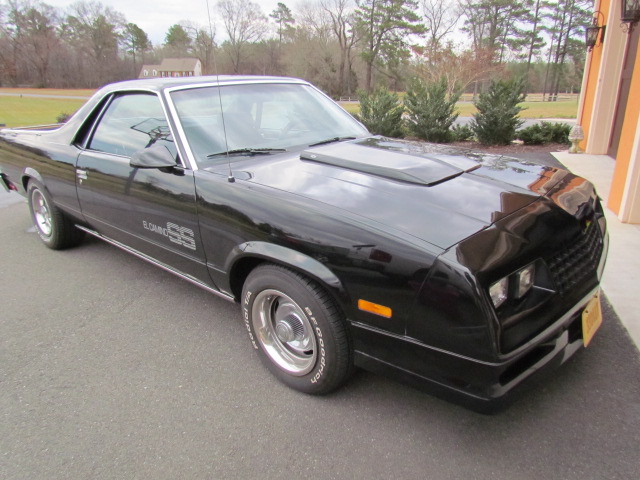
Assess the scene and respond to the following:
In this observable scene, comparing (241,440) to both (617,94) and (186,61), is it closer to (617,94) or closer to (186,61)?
(617,94)

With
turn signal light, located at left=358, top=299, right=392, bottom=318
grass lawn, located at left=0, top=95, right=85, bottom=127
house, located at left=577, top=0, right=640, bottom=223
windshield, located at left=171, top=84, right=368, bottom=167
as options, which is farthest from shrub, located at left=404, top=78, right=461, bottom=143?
grass lawn, located at left=0, top=95, right=85, bottom=127

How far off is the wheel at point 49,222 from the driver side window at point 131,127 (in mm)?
1042

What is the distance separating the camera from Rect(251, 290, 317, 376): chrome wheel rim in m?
2.28

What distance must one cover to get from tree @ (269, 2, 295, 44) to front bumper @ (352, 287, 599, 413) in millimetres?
59928

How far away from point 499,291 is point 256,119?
2100 mm

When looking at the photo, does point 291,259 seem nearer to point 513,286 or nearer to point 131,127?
point 513,286

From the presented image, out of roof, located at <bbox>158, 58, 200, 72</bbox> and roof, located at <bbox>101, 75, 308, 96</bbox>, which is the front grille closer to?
roof, located at <bbox>101, 75, 308, 96</bbox>

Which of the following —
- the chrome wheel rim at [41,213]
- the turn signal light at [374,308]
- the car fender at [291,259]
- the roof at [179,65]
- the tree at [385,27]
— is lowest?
the chrome wheel rim at [41,213]

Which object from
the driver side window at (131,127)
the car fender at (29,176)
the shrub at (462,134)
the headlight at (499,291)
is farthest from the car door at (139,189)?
the shrub at (462,134)

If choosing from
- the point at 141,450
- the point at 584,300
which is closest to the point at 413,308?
the point at 584,300

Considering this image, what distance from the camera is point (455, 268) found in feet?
5.39

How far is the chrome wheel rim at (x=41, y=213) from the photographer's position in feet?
14.7

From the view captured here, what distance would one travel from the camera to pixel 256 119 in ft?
10.1

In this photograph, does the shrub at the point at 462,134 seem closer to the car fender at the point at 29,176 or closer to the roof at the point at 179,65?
the car fender at the point at 29,176
